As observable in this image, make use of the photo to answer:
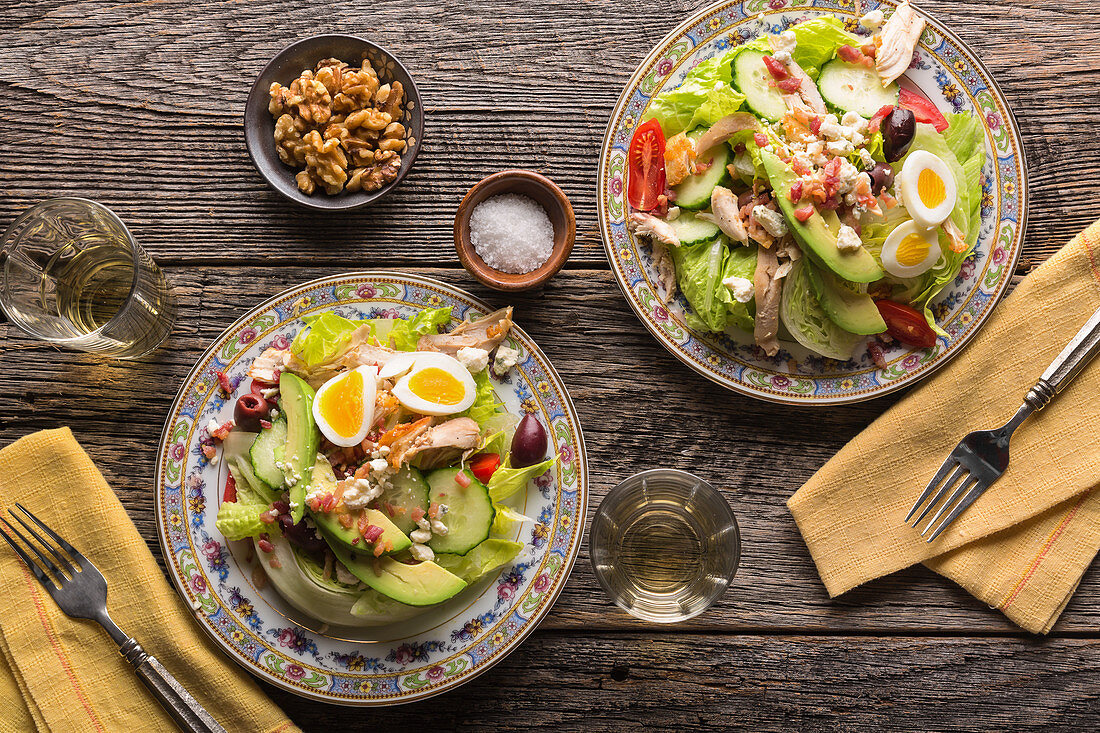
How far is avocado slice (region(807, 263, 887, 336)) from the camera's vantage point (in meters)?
2.34

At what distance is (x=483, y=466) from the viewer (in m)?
2.34

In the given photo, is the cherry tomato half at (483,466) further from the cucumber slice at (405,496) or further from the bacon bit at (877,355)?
the bacon bit at (877,355)

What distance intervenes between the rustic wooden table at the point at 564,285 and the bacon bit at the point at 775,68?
454mm

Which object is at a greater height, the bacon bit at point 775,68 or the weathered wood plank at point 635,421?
the bacon bit at point 775,68

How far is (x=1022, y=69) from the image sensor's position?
263cm

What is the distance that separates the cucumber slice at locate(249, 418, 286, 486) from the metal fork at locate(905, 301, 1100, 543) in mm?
2085

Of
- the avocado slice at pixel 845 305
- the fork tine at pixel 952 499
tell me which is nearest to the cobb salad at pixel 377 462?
the avocado slice at pixel 845 305

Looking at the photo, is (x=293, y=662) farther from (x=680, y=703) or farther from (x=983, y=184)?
(x=983, y=184)

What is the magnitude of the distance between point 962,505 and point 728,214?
1.30 metres

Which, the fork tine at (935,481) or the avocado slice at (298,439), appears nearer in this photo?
the avocado slice at (298,439)

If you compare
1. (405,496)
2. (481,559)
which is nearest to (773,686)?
(481,559)

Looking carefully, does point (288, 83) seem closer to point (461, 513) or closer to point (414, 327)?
point (414, 327)

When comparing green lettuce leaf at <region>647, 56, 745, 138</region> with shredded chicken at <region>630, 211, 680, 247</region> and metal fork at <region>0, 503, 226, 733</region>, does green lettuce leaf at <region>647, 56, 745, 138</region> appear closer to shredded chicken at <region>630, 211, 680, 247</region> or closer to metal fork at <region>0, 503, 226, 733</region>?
shredded chicken at <region>630, 211, 680, 247</region>

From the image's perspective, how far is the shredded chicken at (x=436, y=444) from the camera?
2.22 m
